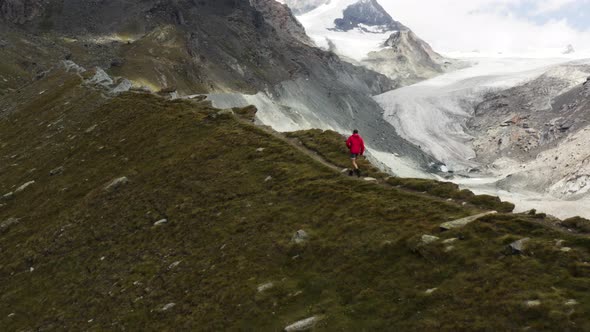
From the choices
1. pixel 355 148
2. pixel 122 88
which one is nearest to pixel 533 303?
pixel 355 148

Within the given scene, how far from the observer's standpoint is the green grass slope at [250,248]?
1764cm

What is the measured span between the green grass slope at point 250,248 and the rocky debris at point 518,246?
23cm

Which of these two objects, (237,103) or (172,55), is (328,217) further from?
(172,55)

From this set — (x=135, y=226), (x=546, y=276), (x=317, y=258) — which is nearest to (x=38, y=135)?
(x=135, y=226)

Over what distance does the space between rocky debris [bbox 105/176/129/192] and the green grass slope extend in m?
0.25

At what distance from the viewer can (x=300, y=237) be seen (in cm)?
2408

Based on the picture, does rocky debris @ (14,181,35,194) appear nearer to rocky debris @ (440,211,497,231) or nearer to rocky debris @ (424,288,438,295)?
rocky debris @ (440,211,497,231)

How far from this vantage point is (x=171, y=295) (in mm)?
23203

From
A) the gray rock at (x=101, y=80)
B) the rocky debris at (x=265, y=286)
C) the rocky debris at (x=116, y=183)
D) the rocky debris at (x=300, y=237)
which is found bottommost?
the rocky debris at (x=116, y=183)

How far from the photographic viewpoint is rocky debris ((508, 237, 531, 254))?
1888 centimetres

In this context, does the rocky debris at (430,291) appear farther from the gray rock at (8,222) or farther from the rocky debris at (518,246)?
the gray rock at (8,222)

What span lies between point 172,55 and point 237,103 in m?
34.5

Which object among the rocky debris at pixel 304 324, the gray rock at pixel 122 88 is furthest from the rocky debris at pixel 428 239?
the gray rock at pixel 122 88

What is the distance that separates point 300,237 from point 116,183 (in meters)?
18.6
